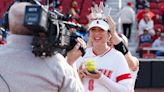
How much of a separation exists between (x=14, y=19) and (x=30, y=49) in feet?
0.58

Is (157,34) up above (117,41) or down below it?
below

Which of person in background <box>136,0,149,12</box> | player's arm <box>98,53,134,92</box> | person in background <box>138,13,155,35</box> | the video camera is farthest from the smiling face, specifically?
person in background <box>136,0,149,12</box>

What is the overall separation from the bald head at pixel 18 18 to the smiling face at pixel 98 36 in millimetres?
1789

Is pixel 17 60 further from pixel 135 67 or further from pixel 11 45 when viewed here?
pixel 135 67

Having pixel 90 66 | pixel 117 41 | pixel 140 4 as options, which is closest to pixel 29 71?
pixel 90 66

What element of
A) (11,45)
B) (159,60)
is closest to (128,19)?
(159,60)

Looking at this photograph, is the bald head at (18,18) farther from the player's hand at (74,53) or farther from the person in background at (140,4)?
the person in background at (140,4)

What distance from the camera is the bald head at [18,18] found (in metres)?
2.65

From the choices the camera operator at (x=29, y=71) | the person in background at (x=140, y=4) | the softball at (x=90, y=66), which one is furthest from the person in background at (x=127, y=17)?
the camera operator at (x=29, y=71)

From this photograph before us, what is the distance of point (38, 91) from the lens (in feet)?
8.85

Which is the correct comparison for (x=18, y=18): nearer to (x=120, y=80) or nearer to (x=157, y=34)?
(x=120, y=80)

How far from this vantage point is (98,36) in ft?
14.6

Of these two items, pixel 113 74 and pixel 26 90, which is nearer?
pixel 26 90

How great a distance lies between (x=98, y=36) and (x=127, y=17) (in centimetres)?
1210
